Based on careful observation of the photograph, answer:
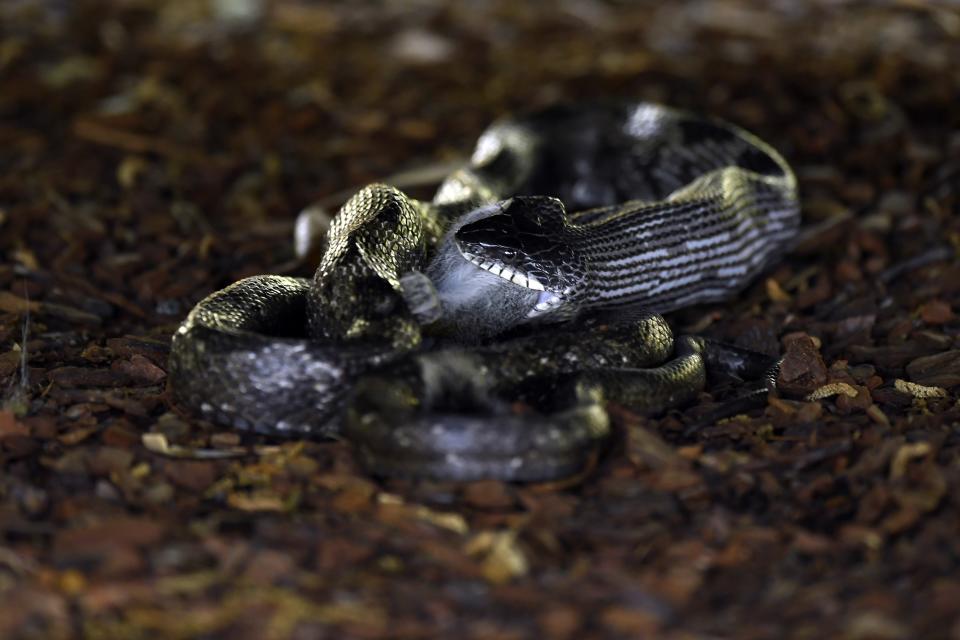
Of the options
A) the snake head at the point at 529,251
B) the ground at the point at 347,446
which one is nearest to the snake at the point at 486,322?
the snake head at the point at 529,251

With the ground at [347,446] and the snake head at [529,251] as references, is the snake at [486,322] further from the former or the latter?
the ground at [347,446]

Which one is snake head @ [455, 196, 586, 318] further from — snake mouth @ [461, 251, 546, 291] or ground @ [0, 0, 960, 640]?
ground @ [0, 0, 960, 640]

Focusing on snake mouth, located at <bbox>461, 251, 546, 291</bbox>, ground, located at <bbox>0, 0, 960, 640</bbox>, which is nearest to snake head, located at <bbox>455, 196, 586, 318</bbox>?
snake mouth, located at <bbox>461, 251, 546, 291</bbox>

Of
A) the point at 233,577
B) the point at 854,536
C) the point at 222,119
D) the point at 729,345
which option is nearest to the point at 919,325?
the point at 729,345

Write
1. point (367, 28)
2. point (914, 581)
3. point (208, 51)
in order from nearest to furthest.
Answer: point (914, 581), point (208, 51), point (367, 28)

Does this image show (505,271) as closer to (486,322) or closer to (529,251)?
(529,251)

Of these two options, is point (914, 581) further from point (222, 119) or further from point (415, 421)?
point (222, 119)

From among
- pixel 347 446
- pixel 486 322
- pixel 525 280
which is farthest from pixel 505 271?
pixel 347 446
